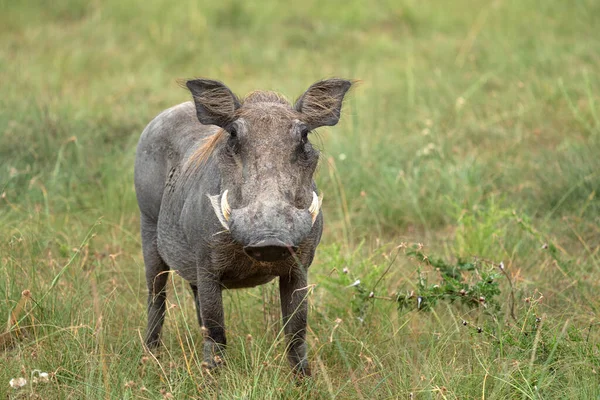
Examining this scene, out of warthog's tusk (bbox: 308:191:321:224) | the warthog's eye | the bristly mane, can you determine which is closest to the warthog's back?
the bristly mane

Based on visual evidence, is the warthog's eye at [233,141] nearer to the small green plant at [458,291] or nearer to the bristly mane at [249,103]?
the bristly mane at [249,103]

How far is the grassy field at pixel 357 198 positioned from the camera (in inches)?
146

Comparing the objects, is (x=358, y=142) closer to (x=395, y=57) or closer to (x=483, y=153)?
(x=483, y=153)

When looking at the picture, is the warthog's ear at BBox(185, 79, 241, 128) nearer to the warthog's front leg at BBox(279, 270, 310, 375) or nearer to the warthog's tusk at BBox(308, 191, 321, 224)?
the warthog's tusk at BBox(308, 191, 321, 224)

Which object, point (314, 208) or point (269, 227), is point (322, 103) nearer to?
point (314, 208)

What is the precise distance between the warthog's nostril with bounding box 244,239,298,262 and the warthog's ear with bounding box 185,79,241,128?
31.2 inches

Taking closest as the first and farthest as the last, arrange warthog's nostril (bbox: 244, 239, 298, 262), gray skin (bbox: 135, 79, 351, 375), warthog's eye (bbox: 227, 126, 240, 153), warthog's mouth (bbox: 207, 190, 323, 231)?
warthog's nostril (bbox: 244, 239, 298, 262), gray skin (bbox: 135, 79, 351, 375), warthog's mouth (bbox: 207, 190, 323, 231), warthog's eye (bbox: 227, 126, 240, 153)

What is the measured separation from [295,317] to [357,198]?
253 centimetres

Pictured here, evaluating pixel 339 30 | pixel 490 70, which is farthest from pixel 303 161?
pixel 339 30

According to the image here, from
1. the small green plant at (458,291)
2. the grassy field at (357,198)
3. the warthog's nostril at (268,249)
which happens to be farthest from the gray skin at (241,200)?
the small green plant at (458,291)

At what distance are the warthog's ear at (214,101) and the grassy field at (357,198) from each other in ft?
1.92

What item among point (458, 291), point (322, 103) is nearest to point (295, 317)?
point (458, 291)

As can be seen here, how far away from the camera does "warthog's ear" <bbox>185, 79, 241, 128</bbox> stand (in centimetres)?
378

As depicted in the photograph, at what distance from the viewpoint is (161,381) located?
11.6 ft
